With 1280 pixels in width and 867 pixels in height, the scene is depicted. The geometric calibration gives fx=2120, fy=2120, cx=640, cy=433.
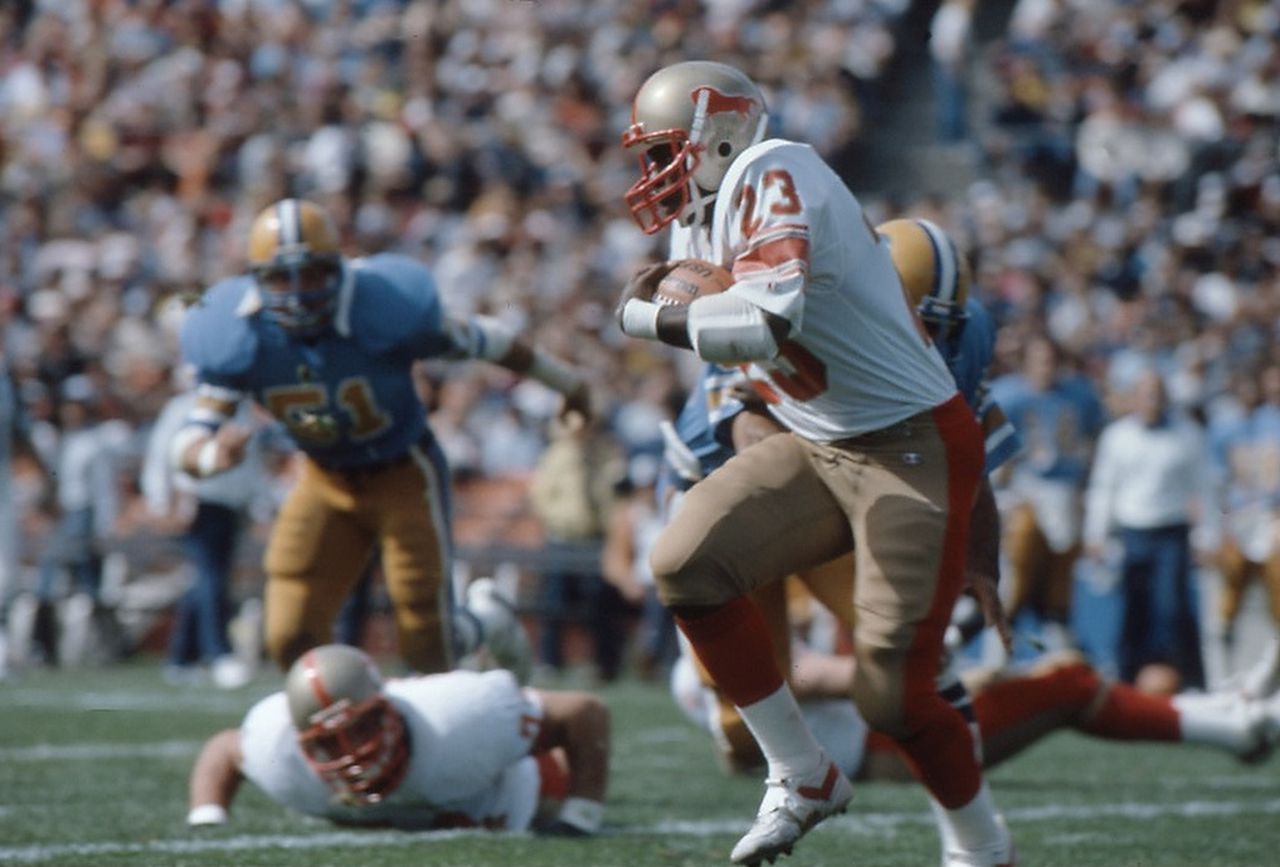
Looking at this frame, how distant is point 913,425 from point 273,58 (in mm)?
12190

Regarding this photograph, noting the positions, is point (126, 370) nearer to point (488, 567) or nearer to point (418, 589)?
point (488, 567)

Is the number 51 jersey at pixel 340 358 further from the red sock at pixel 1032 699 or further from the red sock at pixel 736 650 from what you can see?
the red sock at pixel 736 650

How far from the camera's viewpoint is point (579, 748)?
191 inches

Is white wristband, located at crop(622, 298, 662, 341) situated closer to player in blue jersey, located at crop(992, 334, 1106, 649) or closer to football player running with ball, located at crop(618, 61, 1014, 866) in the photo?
football player running with ball, located at crop(618, 61, 1014, 866)

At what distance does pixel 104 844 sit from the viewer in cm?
455

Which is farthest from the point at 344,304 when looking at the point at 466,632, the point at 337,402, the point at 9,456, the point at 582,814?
the point at 9,456

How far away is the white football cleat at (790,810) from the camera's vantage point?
3.75 m

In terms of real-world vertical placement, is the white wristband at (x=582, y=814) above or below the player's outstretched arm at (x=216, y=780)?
below

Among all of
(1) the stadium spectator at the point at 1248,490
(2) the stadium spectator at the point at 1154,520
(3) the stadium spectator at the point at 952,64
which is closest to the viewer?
(2) the stadium spectator at the point at 1154,520

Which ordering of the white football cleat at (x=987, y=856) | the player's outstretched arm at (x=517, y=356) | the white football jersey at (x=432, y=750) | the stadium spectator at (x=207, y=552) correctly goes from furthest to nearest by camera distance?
the stadium spectator at (x=207, y=552), the player's outstretched arm at (x=517, y=356), the white football jersey at (x=432, y=750), the white football cleat at (x=987, y=856)

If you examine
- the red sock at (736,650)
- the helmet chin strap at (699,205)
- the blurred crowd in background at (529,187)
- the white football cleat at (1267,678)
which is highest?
the blurred crowd in background at (529,187)

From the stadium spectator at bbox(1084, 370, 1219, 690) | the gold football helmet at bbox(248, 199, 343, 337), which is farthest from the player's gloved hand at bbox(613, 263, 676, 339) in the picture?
the stadium spectator at bbox(1084, 370, 1219, 690)

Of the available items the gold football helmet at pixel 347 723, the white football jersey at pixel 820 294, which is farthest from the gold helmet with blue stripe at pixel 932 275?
the gold football helmet at pixel 347 723

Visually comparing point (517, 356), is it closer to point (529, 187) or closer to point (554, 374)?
point (554, 374)
